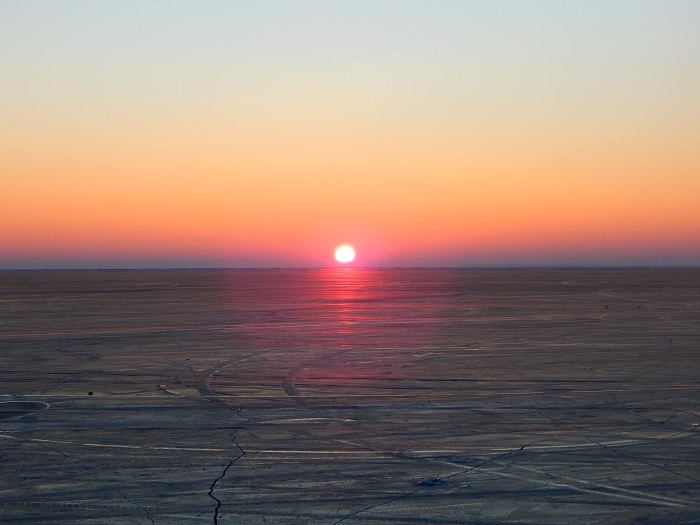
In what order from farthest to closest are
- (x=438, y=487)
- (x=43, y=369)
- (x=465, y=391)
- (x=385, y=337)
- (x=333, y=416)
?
(x=385, y=337) → (x=43, y=369) → (x=465, y=391) → (x=333, y=416) → (x=438, y=487)

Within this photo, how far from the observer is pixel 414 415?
13.2 m

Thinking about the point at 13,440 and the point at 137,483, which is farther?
the point at 13,440

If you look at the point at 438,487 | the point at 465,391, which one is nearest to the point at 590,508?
the point at 438,487

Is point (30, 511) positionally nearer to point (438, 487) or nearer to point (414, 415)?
point (438, 487)

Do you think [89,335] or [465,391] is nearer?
[465,391]

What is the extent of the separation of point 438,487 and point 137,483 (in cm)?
356

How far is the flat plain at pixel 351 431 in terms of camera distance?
27.5 feet

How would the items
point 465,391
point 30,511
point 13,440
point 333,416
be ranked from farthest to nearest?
point 465,391
point 333,416
point 13,440
point 30,511

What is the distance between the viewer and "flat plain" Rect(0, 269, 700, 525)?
8.37 m

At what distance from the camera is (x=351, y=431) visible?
39.1 ft

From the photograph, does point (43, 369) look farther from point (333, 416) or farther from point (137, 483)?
point (137, 483)

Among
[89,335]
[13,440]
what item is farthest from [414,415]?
[89,335]

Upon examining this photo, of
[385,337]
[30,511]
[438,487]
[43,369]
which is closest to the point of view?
[30,511]

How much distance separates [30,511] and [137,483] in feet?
4.28
